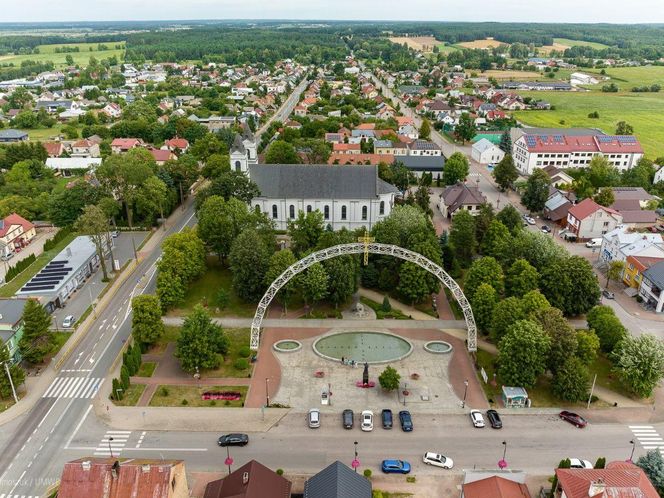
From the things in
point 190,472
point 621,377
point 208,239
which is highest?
point 208,239

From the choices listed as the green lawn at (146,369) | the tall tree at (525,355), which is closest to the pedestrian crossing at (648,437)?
the tall tree at (525,355)

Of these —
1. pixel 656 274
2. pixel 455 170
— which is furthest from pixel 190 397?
pixel 455 170

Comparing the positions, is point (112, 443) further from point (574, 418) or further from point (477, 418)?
point (574, 418)

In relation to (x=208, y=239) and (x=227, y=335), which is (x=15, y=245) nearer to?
(x=208, y=239)

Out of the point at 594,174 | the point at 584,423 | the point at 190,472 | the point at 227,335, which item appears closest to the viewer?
the point at 190,472

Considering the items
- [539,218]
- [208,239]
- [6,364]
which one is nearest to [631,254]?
[539,218]

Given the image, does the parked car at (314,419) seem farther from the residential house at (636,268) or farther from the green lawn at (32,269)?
the residential house at (636,268)
